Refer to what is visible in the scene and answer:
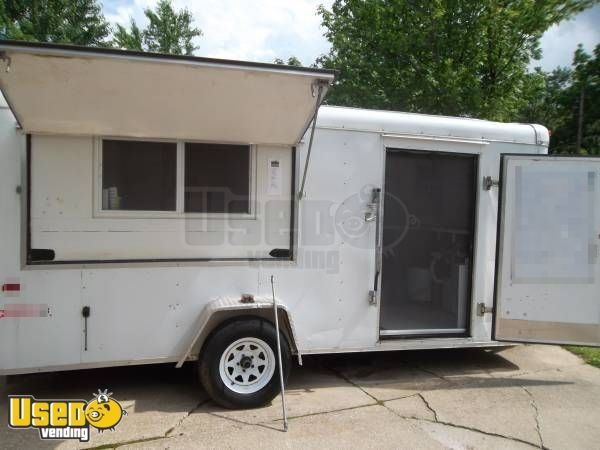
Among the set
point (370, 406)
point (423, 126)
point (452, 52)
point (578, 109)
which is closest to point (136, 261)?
point (370, 406)

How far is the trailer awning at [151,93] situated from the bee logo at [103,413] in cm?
219

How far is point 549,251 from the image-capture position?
4.60 m

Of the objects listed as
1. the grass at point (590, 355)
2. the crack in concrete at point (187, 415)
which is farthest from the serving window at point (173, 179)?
the grass at point (590, 355)

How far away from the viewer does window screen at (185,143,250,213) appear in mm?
3877

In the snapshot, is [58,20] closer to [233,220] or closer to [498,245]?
[233,220]

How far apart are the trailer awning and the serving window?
13cm

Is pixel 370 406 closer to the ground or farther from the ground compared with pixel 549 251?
closer to the ground

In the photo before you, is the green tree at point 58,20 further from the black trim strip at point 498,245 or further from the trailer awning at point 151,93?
the black trim strip at point 498,245

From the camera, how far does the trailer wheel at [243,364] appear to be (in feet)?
12.3

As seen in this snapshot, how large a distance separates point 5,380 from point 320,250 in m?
3.25

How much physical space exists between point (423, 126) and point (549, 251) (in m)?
1.83

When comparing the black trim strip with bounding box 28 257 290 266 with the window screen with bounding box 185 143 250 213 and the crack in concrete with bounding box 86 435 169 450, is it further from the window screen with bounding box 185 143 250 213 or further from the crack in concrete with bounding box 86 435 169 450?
the crack in concrete with bounding box 86 435 169 450

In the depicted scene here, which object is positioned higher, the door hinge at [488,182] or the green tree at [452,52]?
the green tree at [452,52]

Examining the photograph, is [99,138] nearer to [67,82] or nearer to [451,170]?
[67,82]
